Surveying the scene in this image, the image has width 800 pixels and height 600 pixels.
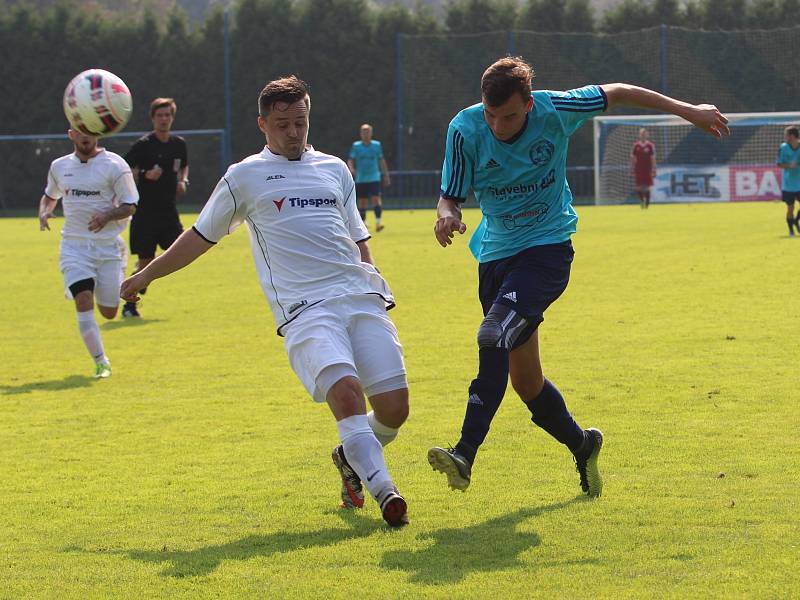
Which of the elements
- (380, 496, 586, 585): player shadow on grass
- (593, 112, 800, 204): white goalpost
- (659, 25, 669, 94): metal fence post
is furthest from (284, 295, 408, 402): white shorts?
(659, 25, 669, 94): metal fence post

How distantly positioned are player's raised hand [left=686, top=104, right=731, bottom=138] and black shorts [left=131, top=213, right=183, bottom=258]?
394 inches

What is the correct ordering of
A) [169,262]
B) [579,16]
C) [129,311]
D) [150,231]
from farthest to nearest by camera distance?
1. [579,16]
2. [150,231]
3. [129,311]
4. [169,262]

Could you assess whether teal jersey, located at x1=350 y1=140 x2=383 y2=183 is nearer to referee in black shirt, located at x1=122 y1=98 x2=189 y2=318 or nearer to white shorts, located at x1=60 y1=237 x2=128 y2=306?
referee in black shirt, located at x1=122 y1=98 x2=189 y2=318

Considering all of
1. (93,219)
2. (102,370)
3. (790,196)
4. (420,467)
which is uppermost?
(93,219)

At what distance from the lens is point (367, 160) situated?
29547mm

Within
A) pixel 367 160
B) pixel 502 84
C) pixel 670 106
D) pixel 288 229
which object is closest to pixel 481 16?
pixel 367 160

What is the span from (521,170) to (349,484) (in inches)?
63.5

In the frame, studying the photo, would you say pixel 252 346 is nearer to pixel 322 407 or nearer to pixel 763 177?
pixel 322 407

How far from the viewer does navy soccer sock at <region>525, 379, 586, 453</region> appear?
614 centimetres

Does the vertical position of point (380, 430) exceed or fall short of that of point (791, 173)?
it exceeds it

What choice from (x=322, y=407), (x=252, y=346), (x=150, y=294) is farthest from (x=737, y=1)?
(x=322, y=407)

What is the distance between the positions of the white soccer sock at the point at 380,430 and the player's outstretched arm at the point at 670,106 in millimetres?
1774

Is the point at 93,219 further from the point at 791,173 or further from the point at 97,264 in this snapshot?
the point at 791,173

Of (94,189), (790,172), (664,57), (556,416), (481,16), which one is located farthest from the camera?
(481,16)
